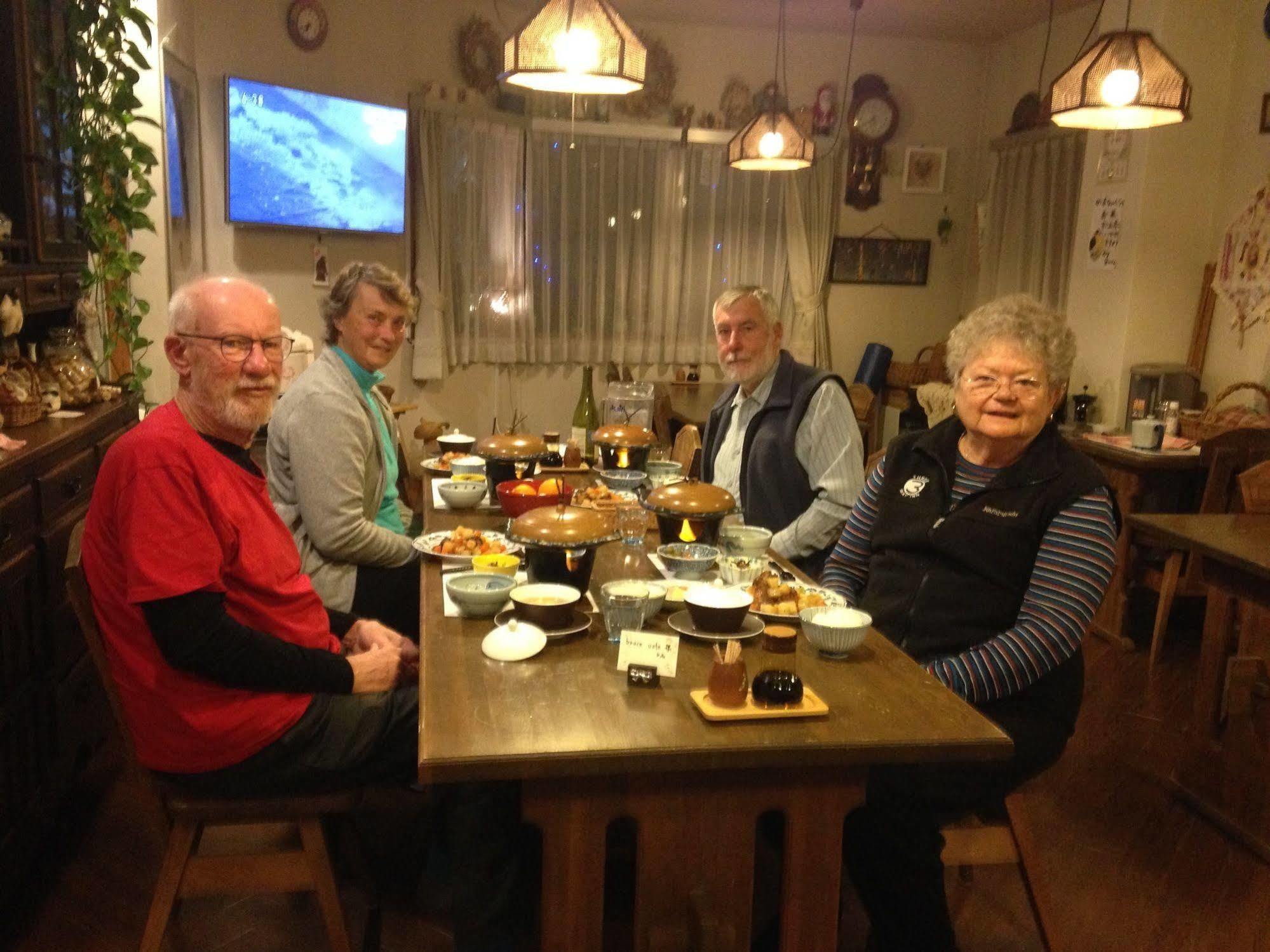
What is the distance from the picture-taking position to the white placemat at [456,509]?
250 cm

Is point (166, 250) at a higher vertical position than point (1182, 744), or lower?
higher

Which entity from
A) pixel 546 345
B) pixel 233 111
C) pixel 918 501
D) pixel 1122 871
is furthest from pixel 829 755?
pixel 546 345

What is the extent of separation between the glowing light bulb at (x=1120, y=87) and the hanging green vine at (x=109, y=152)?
2895mm

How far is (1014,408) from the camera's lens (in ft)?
5.98

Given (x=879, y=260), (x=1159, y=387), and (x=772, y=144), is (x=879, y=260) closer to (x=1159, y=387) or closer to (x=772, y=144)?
(x=1159, y=387)

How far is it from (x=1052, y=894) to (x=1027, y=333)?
1281mm

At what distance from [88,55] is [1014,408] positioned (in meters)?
2.77

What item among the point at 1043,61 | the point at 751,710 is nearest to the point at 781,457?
Answer: the point at 751,710

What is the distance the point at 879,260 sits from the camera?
6035 millimetres

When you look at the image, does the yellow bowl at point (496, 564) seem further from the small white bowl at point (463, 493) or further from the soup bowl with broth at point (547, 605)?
the small white bowl at point (463, 493)

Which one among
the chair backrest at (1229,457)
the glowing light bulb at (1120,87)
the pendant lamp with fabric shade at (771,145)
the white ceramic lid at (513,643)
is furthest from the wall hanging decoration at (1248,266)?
the white ceramic lid at (513,643)

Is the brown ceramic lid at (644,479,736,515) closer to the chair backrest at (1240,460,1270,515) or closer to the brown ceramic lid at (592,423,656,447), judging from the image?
the brown ceramic lid at (592,423,656,447)

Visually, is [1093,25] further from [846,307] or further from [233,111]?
[233,111]

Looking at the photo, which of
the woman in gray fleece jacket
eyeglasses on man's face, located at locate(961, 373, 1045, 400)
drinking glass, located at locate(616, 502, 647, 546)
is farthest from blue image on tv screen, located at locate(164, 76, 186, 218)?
eyeglasses on man's face, located at locate(961, 373, 1045, 400)
